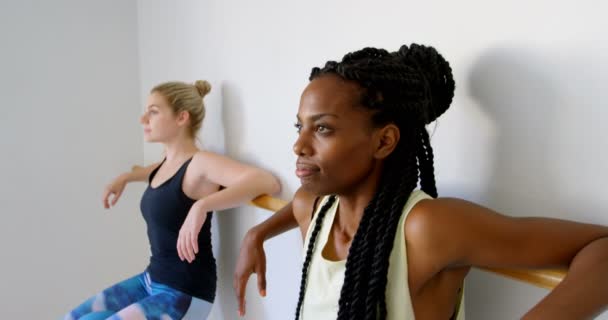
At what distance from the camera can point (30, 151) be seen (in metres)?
1.77

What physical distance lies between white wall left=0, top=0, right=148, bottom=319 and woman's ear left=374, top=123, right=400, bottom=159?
5.15 ft

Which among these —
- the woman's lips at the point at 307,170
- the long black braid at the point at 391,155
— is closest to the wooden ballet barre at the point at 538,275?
the long black braid at the point at 391,155

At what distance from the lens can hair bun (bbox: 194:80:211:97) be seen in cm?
134

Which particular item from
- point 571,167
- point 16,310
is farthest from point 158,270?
point 571,167

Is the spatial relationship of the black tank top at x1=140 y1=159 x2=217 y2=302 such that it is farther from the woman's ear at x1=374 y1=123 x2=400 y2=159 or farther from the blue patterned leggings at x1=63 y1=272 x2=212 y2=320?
the woman's ear at x1=374 y1=123 x2=400 y2=159

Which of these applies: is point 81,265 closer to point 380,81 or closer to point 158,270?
point 158,270

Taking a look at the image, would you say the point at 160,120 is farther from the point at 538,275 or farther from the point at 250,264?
the point at 538,275

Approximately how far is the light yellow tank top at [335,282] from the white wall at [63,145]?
4.64ft

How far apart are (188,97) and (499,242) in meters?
0.97

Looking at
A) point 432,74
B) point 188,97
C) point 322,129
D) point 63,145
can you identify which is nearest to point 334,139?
point 322,129

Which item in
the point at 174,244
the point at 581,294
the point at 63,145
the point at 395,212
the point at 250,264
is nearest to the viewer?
the point at 581,294

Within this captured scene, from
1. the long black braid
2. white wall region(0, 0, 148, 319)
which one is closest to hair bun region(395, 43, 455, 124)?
the long black braid

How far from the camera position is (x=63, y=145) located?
1.83m

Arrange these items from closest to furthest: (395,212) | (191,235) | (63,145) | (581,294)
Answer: (581,294)
(395,212)
(191,235)
(63,145)
